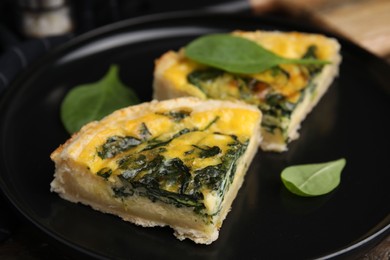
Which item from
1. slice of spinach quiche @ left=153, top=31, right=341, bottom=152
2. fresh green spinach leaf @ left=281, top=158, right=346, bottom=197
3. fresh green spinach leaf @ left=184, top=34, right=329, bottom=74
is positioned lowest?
fresh green spinach leaf @ left=281, top=158, right=346, bottom=197

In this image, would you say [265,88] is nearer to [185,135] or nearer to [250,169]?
[250,169]

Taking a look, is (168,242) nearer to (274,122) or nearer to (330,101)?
(274,122)

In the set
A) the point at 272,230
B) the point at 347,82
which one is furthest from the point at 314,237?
the point at 347,82

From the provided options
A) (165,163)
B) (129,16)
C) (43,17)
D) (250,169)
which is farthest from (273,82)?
(43,17)

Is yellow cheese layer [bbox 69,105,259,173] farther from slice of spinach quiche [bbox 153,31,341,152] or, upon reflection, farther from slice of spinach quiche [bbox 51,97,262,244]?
slice of spinach quiche [bbox 153,31,341,152]

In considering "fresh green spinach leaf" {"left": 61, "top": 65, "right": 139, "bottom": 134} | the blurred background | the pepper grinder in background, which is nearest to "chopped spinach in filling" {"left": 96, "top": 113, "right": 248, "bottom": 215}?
"fresh green spinach leaf" {"left": 61, "top": 65, "right": 139, "bottom": 134}
